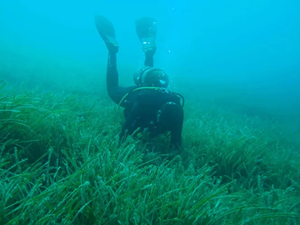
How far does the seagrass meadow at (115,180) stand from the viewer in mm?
1185

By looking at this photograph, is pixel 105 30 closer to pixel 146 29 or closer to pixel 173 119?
pixel 146 29

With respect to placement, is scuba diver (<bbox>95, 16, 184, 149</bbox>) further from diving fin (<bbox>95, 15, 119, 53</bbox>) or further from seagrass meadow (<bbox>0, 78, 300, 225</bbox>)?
diving fin (<bbox>95, 15, 119, 53</bbox>)

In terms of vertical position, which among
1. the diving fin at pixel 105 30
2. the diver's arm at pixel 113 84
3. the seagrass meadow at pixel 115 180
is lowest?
the seagrass meadow at pixel 115 180

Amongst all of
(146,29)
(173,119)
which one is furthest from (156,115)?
(146,29)

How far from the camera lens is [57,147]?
2098mm

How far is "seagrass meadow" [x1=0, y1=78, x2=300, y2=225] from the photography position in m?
1.18

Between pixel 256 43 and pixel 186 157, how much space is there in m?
124

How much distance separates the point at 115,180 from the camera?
151 centimetres

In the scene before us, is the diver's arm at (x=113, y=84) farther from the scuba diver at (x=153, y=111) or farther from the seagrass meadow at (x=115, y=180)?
the seagrass meadow at (x=115, y=180)

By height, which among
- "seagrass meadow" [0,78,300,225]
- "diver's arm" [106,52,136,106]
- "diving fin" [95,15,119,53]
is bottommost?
"seagrass meadow" [0,78,300,225]

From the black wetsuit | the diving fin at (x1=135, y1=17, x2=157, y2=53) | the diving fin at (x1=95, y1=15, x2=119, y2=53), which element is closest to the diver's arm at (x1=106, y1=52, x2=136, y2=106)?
the diving fin at (x1=95, y1=15, x2=119, y2=53)

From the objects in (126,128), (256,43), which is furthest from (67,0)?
(126,128)

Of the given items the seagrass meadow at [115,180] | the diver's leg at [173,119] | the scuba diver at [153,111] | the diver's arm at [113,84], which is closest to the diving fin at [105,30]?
the diver's arm at [113,84]

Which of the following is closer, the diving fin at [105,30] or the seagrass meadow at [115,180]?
the seagrass meadow at [115,180]
